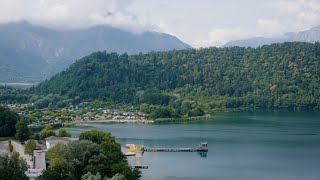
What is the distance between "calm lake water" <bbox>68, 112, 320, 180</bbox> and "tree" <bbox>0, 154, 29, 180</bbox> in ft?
Result: 26.4

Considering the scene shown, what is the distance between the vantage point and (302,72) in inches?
3184

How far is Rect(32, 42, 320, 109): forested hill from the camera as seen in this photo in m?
71.6

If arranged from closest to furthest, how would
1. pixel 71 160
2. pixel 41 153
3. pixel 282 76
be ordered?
1. pixel 71 160
2. pixel 41 153
3. pixel 282 76

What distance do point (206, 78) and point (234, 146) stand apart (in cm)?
4605

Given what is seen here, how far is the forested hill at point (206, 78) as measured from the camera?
71.6 meters

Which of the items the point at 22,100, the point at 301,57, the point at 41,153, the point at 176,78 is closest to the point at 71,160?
the point at 41,153

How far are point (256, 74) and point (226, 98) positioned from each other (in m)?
11.5

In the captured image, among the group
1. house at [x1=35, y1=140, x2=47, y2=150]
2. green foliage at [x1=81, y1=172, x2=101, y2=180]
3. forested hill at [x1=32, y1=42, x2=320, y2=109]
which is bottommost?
house at [x1=35, y1=140, x2=47, y2=150]

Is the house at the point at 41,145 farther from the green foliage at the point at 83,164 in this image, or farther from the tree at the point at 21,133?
the green foliage at the point at 83,164

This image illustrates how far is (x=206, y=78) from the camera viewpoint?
3228 inches

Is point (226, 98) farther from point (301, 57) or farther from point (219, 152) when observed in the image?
point (219, 152)

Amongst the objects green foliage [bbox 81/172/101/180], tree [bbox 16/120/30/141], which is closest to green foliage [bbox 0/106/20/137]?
tree [bbox 16/120/30/141]

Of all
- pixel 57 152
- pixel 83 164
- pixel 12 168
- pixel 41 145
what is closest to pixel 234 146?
pixel 41 145

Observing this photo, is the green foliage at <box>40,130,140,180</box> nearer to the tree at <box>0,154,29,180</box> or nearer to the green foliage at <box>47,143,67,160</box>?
the green foliage at <box>47,143,67,160</box>
